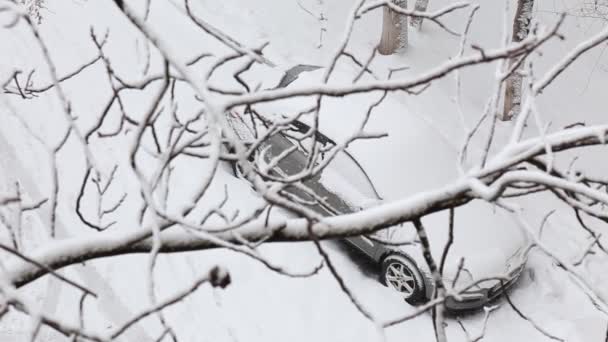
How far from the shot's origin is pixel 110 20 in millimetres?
10359

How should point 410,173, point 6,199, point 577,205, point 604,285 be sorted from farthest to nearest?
point 604,285 → point 410,173 → point 577,205 → point 6,199

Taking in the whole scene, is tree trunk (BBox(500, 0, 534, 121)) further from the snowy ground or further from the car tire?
the car tire

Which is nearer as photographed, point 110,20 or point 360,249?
point 360,249

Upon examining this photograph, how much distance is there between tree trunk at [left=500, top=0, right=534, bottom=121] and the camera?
8289 millimetres

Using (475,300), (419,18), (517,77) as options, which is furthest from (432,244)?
(419,18)

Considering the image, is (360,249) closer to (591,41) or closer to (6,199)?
(591,41)

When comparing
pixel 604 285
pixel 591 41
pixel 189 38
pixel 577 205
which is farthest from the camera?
pixel 189 38

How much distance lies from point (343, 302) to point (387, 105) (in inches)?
94.4

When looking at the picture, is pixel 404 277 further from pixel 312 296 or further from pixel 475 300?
pixel 312 296

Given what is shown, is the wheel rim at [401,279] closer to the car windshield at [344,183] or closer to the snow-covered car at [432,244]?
the snow-covered car at [432,244]

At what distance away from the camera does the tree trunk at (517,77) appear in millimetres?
8289

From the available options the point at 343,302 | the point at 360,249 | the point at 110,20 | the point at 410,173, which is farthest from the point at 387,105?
the point at 110,20

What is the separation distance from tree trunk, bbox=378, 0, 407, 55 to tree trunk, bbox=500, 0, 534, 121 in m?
1.91

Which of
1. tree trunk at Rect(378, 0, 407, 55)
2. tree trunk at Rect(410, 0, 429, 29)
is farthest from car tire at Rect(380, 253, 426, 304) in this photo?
tree trunk at Rect(410, 0, 429, 29)
